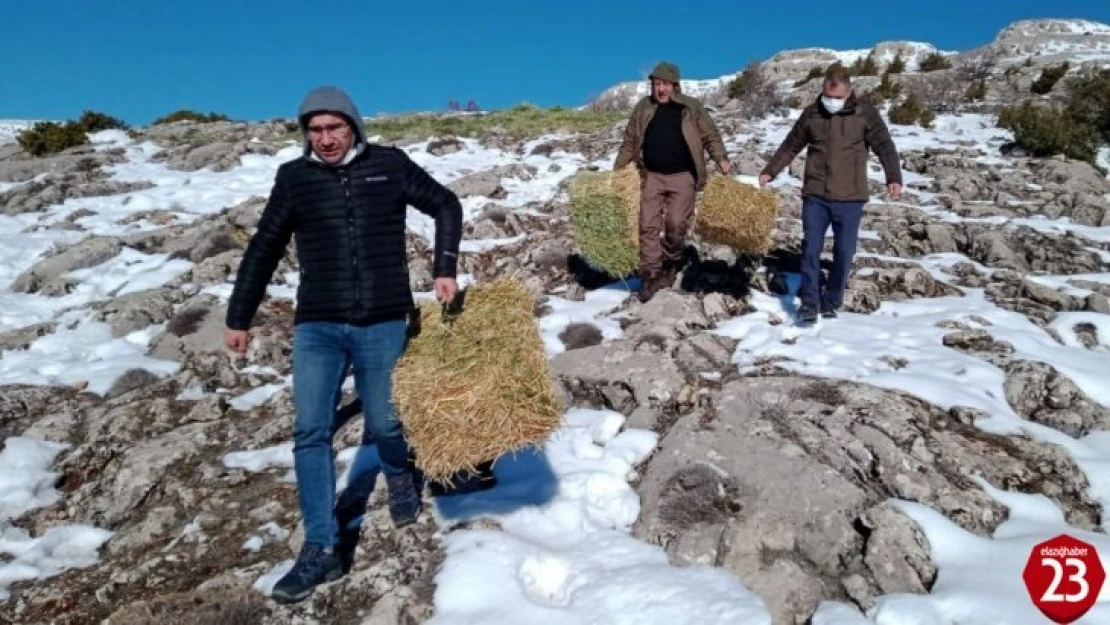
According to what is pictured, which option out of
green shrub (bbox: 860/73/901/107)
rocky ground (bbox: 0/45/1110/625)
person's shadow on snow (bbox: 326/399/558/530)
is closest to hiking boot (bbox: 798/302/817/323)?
rocky ground (bbox: 0/45/1110/625)

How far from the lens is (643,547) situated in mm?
3662

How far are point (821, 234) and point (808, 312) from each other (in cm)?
73

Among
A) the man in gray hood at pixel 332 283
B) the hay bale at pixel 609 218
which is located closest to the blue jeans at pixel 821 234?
the hay bale at pixel 609 218

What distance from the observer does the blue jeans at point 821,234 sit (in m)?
6.15

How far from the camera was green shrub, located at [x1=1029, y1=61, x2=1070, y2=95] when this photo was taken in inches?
811

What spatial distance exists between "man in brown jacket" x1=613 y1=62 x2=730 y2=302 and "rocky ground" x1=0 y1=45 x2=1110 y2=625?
439 millimetres

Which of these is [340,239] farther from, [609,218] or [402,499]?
[609,218]

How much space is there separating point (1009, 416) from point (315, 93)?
4.71 meters

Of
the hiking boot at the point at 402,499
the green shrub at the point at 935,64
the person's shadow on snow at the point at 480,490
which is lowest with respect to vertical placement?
the person's shadow on snow at the point at 480,490

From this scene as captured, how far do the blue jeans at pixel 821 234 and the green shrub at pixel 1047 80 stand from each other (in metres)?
19.5

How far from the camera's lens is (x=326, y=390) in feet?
11.2

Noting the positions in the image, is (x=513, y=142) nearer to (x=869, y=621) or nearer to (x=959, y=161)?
(x=959, y=161)

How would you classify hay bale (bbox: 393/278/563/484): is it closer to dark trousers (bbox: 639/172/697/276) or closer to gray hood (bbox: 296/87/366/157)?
gray hood (bbox: 296/87/366/157)

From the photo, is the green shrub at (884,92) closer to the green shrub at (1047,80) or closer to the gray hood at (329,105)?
the green shrub at (1047,80)
